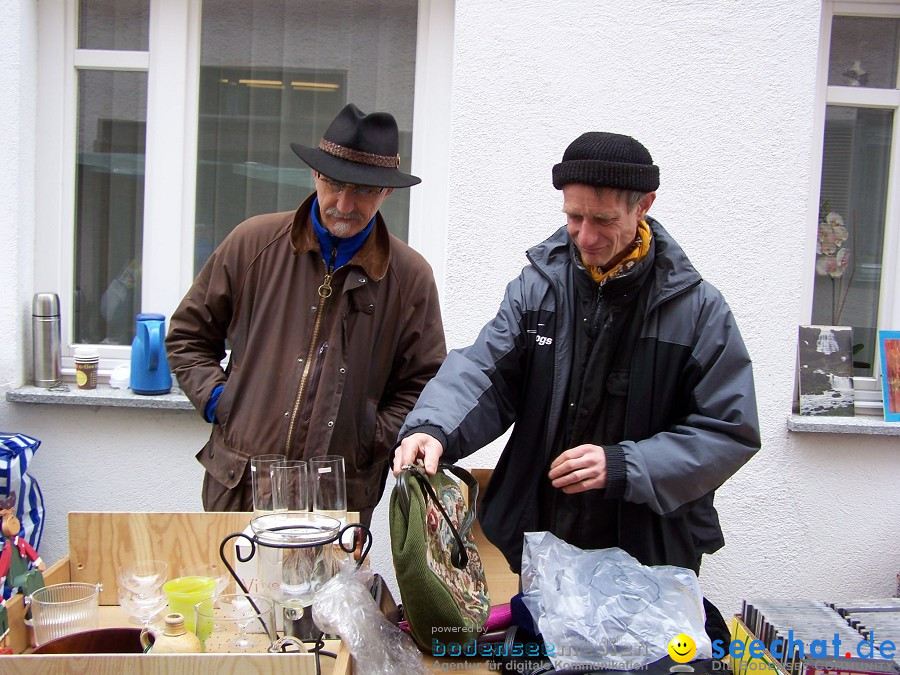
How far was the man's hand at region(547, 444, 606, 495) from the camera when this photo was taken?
5.31 ft

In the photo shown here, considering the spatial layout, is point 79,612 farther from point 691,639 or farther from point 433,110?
point 433,110

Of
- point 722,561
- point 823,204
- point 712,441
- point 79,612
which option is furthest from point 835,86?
A: point 79,612

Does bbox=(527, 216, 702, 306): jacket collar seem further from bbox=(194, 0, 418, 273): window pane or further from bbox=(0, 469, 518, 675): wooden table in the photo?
bbox=(194, 0, 418, 273): window pane

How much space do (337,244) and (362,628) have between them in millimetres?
1243

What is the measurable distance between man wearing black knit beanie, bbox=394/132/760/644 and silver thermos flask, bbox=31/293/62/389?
2301 millimetres

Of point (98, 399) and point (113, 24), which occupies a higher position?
point (113, 24)

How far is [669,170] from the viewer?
11.1 ft

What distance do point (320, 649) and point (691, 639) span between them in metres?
0.69

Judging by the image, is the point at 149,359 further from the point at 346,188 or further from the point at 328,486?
the point at 328,486

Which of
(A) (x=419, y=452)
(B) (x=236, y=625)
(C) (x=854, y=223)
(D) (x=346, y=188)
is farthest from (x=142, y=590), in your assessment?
(C) (x=854, y=223)

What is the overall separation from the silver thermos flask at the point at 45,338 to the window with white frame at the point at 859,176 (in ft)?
10.6

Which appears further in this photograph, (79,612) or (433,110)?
(433,110)

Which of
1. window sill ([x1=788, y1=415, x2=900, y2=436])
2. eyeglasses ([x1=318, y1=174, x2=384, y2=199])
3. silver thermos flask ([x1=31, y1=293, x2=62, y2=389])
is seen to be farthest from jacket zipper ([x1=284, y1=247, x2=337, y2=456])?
window sill ([x1=788, y1=415, x2=900, y2=436])

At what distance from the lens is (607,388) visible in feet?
6.03
